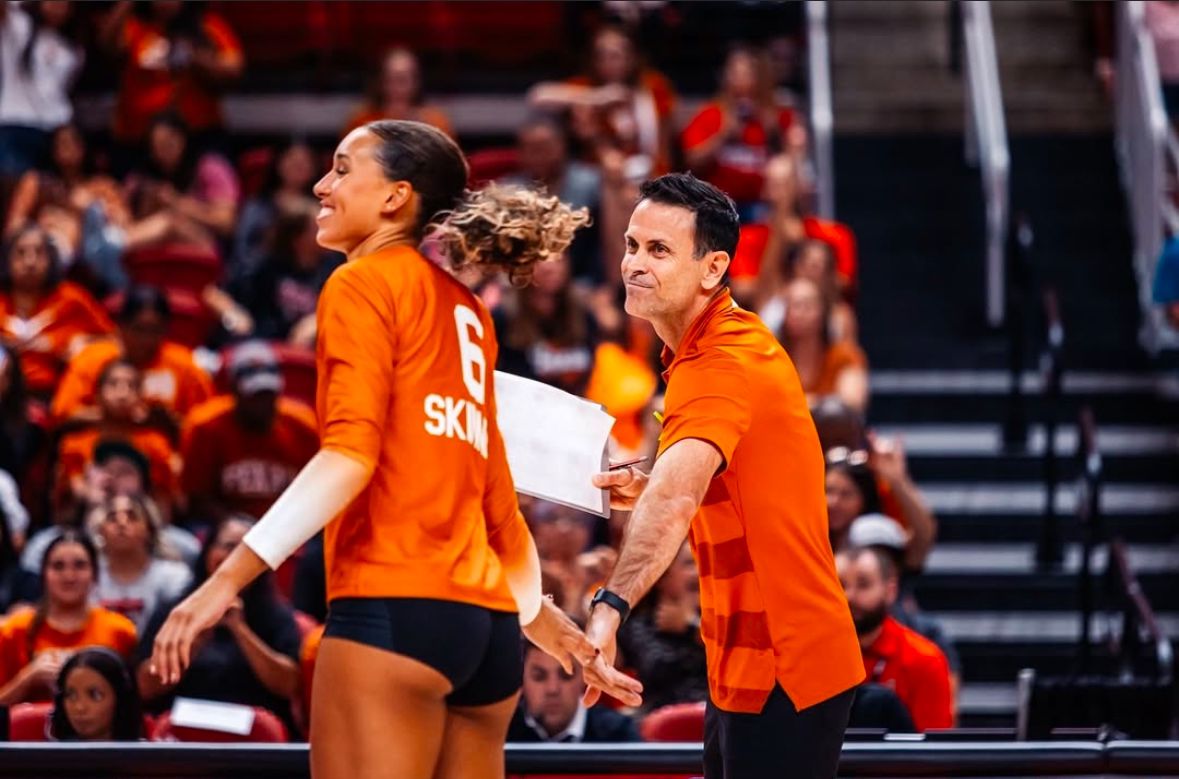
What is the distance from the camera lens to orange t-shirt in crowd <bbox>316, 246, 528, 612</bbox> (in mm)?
3662

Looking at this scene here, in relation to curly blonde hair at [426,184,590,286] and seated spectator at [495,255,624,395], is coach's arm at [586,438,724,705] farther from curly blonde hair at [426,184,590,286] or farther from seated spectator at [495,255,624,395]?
seated spectator at [495,255,624,395]

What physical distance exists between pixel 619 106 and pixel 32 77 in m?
3.39

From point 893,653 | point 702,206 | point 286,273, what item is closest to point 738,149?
point 286,273

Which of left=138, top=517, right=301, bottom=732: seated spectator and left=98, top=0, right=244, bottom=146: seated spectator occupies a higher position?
left=98, top=0, right=244, bottom=146: seated spectator

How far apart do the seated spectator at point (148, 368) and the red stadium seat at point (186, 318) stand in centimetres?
58

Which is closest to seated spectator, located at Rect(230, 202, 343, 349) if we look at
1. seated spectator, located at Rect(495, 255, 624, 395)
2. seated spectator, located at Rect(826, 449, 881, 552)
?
seated spectator, located at Rect(495, 255, 624, 395)

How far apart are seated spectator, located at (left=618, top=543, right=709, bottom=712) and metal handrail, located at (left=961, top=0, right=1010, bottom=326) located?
13.0 ft

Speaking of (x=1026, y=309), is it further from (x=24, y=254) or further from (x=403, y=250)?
(x=403, y=250)

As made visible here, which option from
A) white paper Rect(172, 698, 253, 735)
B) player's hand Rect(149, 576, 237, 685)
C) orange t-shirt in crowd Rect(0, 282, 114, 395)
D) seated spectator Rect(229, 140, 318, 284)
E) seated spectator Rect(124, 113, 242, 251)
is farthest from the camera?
Answer: seated spectator Rect(229, 140, 318, 284)

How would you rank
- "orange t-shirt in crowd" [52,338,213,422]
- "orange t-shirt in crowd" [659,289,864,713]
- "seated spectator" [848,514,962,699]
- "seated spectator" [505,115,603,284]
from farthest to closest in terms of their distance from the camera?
"seated spectator" [505,115,603,284], "orange t-shirt in crowd" [52,338,213,422], "seated spectator" [848,514,962,699], "orange t-shirt in crowd" [659,289,864,713]

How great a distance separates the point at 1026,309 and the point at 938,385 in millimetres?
819

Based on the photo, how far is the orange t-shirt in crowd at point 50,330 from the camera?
9.52 metres

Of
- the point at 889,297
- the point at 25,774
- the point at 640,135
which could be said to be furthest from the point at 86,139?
the point at 25,774

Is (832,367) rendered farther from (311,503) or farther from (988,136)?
(311,503)
